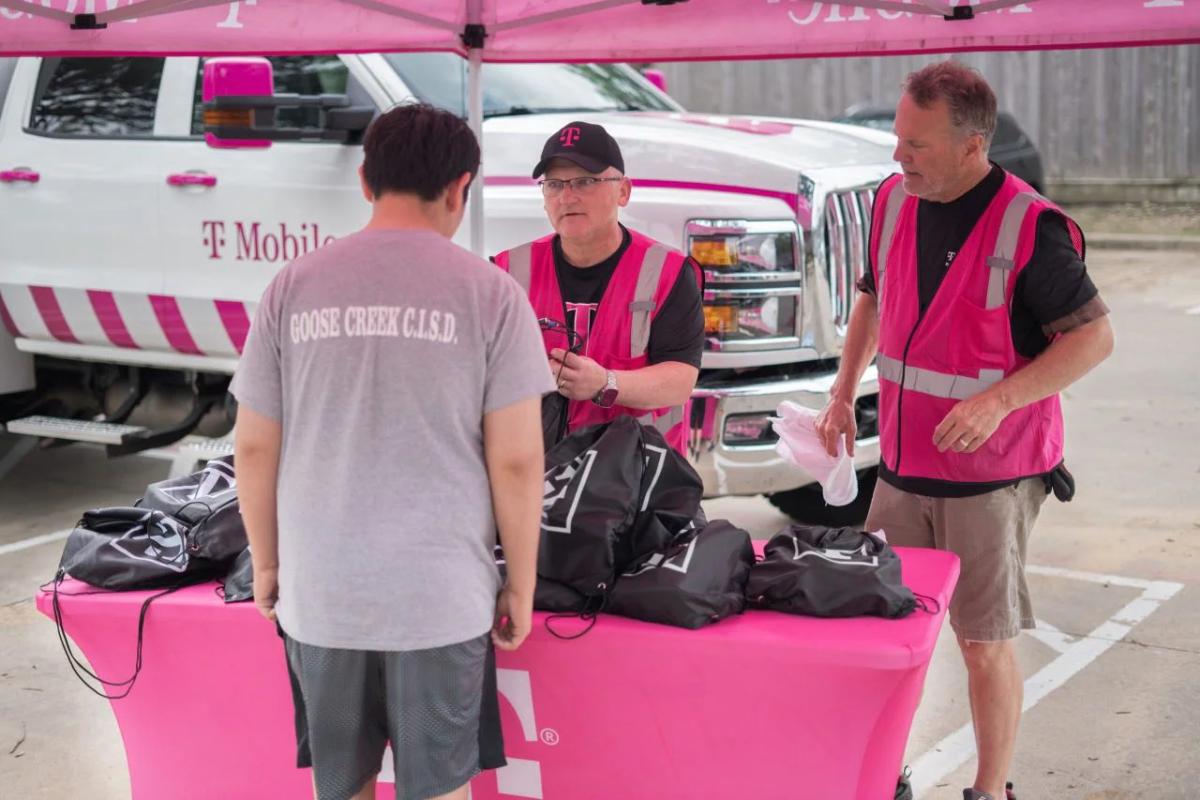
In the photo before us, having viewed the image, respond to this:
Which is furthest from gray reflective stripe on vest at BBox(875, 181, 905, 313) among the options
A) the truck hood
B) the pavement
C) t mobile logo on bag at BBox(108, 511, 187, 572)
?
t mobile logo on bag at BBox(108, 511, 187, 572)

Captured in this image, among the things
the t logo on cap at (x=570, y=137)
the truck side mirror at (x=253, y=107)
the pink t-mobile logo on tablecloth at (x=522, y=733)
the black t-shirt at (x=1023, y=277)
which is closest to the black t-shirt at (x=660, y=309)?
the t logo on cap at (x=570, y=137)

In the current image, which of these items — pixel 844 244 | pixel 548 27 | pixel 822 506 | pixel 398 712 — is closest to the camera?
pixel 398 712

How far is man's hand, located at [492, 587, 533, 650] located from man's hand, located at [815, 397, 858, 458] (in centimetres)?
137

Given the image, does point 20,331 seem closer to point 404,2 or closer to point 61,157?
point 61,157

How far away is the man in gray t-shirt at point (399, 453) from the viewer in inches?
97.5

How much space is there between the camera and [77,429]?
6.48 metres

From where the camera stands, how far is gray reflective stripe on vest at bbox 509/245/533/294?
12.0ft

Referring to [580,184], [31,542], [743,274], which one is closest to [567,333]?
[580,184]

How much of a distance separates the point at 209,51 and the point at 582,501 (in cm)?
219

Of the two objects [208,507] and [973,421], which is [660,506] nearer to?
[973,421]

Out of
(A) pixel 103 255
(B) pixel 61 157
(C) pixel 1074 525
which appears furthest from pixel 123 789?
(C) pixel 1074 525

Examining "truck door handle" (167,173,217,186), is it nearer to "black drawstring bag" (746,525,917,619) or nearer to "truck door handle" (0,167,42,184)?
"truck door handle" (0,167,42,184)

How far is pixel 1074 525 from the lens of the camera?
6.43 meters

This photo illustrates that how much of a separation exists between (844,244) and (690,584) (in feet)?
9.08
